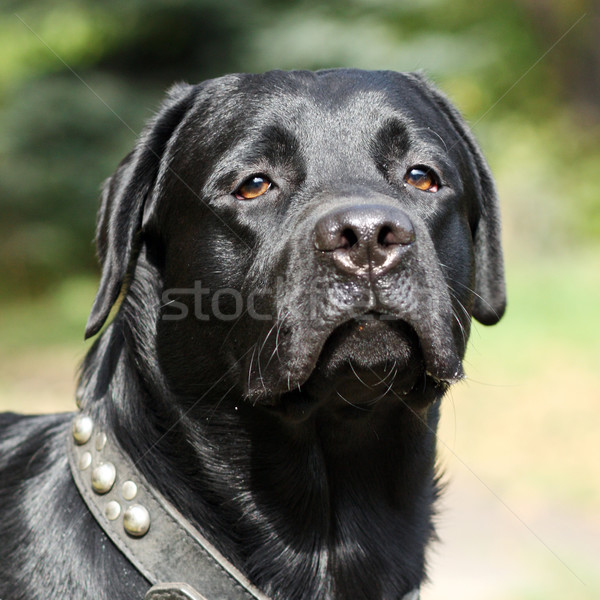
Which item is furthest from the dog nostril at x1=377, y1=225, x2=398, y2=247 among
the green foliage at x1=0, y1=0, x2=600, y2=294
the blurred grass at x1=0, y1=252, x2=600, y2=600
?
the green foliage at x1=0, y1=0, x2=600, y2=294

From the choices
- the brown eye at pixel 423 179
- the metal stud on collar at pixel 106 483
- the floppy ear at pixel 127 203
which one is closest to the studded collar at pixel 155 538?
the metal stud on collar at pixel 106 483

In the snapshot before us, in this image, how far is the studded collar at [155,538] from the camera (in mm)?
2396

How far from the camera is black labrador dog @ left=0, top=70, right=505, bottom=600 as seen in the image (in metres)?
2.41

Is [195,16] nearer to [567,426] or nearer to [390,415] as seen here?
[567,426]

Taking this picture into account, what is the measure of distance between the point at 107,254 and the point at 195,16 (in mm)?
9790

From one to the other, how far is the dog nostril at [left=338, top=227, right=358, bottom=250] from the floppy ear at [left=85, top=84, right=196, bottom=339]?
890mm

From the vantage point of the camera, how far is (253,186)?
2742 millimetres

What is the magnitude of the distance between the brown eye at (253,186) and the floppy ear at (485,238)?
2.94ft

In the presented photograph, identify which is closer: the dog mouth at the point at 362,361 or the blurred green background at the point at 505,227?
the dog mouth at the point at 362,361

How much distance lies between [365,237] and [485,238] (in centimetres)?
116

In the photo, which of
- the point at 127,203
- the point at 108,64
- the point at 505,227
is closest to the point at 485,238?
the point at 127,203

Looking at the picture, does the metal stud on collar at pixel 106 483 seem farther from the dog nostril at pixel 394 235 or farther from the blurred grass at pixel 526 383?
the blurred grass at pixel 526 383

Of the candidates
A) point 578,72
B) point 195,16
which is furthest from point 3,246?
point 578,72

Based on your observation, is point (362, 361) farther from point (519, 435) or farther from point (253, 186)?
point (519, 435)
